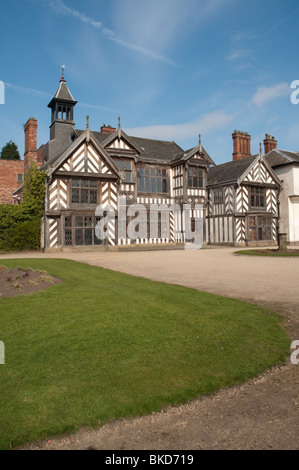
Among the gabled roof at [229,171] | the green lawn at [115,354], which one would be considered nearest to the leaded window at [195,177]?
the gabled roof at [229,171]

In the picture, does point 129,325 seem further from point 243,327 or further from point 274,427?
point 274,427

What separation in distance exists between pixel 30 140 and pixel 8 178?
9.44 m

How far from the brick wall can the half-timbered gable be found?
20.3m

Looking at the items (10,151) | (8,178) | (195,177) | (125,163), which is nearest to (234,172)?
(195,177)

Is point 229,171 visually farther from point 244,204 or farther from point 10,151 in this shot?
point 10,151

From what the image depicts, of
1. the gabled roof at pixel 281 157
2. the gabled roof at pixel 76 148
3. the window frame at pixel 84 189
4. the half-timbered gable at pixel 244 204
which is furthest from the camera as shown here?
the gabled roof at pixel 281 157

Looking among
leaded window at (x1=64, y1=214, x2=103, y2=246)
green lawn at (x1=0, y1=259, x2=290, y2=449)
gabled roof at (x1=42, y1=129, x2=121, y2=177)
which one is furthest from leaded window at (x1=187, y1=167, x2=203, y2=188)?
green lawn at (x1=0, y1=259, x2=290, y2=449)

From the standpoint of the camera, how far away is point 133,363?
12.5 feet

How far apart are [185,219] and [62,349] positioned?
2369cm

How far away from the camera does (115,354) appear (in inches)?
158

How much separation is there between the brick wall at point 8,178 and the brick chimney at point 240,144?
Result: 22.3 m

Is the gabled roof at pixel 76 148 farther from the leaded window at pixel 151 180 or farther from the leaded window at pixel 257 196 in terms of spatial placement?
the leaded window at pixel 257 196

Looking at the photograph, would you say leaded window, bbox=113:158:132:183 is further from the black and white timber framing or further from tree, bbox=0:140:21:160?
tree, bbox=0:140:21:160

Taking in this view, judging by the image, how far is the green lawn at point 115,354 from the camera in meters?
2.99
